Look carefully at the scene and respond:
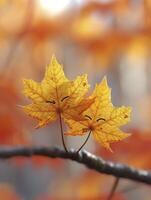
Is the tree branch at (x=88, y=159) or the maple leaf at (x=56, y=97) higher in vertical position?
the maple leaf at (x=56, y=97)

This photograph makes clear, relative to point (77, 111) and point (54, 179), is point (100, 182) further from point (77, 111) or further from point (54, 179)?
point (54, 179)

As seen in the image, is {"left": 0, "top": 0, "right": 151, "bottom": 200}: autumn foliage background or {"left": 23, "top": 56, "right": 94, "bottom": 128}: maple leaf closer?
{"left": 23, "top": 56, "right": 94, "bottom": 128}: maple leaf

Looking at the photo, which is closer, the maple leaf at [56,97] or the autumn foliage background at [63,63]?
the maple leaf at [56,97]

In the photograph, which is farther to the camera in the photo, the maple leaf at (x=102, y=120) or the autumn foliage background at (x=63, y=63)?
the autumn foliage background at (x=63, y=63)

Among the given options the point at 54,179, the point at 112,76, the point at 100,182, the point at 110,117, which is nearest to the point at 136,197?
the point at 54,179

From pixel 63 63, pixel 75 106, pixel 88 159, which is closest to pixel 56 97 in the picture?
pixel 75 106

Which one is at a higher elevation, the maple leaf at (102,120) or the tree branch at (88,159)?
the maple leaf at (102,120)

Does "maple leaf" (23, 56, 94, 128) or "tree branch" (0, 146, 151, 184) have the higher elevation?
"maple leaf" (23, 56, 94, 128)
